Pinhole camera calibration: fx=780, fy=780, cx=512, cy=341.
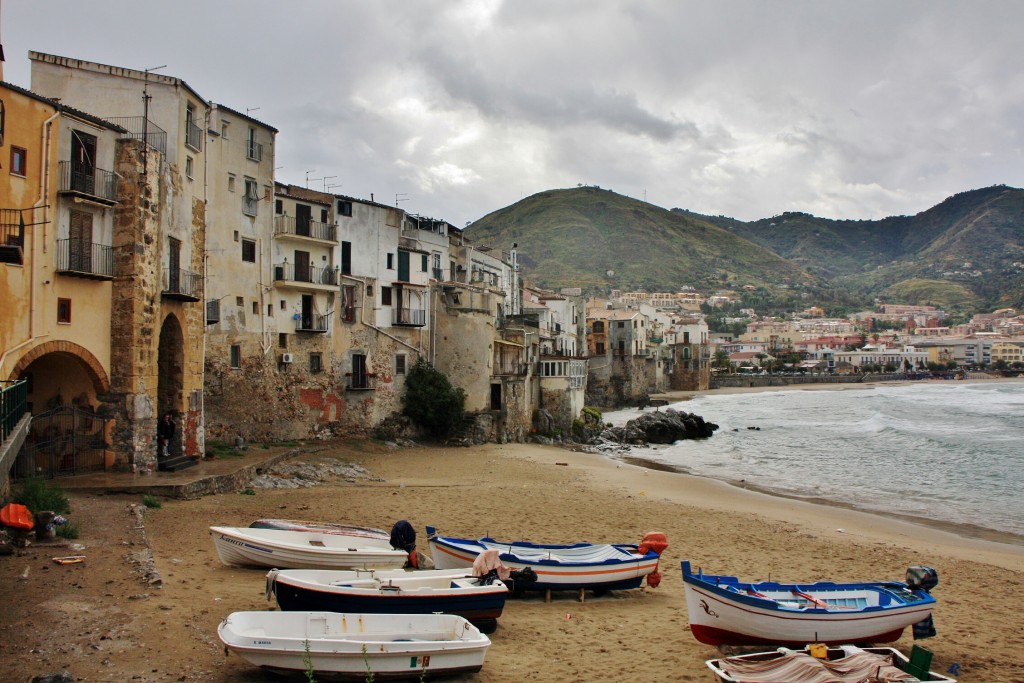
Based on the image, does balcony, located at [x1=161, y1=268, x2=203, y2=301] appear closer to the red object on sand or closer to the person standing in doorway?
the person standing in doorway

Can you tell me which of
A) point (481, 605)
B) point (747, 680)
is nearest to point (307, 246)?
point (481, 605)

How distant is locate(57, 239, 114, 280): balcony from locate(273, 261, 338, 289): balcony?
450 inches

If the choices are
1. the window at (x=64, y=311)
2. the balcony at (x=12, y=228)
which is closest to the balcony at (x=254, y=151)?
the window at (x=64, y=311)

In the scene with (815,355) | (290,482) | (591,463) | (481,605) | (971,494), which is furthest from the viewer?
(815,355)

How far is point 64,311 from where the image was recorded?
2014 centimetres

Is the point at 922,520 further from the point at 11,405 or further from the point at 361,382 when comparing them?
the point at 11,405

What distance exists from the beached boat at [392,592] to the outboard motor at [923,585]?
6808 mm

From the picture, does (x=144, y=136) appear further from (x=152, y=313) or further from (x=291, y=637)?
(x=291, y=637)

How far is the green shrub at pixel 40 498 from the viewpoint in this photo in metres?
15.3

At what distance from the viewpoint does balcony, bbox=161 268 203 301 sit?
2403 centimetres

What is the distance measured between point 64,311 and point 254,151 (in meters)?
13.4

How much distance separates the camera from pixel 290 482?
26.3m

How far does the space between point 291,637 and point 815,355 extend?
193m

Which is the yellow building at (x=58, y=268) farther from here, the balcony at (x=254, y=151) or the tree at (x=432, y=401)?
the tree at (x=432, y=401)
